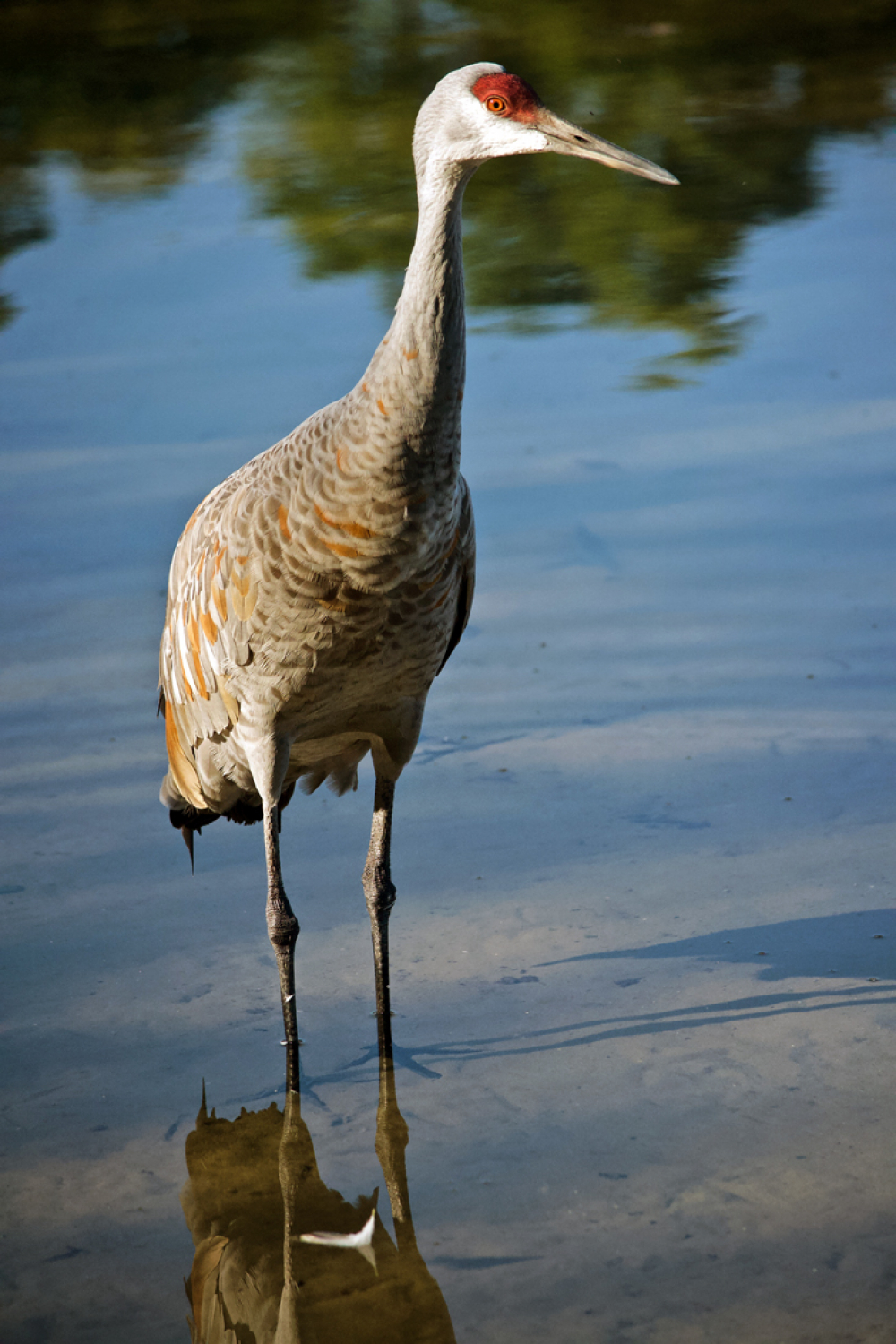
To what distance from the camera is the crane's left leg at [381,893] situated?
4219mm

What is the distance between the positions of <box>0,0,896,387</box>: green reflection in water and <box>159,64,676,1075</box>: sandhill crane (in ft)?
16.3

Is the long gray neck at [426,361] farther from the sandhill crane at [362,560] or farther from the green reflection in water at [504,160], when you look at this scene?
the green reflection in water at [504,160]

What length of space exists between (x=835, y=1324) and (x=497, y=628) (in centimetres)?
357

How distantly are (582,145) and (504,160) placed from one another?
29.7ft

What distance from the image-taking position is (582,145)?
11.0ft

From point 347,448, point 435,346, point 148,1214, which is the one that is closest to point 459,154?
point 435,346

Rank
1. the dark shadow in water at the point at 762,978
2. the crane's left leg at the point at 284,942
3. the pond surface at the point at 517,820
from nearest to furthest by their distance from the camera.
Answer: the pond surface at the point at 517,820 < the crane's left leg at the point at 284,942 < the dark shadow in water at the point at 762,978

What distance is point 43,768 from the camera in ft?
18.2

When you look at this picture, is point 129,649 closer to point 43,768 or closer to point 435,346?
point 43,768

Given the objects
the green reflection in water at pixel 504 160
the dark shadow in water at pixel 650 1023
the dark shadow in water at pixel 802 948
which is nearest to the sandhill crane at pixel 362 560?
the dark shadow in water at pixel 650 1023

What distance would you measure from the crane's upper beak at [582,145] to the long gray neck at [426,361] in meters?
0.19

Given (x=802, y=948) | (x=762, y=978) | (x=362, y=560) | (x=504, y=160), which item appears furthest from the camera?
(x=504, y=160)

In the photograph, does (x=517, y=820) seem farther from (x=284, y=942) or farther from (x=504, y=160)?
(x=504, y=160)

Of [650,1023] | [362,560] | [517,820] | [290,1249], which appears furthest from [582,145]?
[290,1249]
